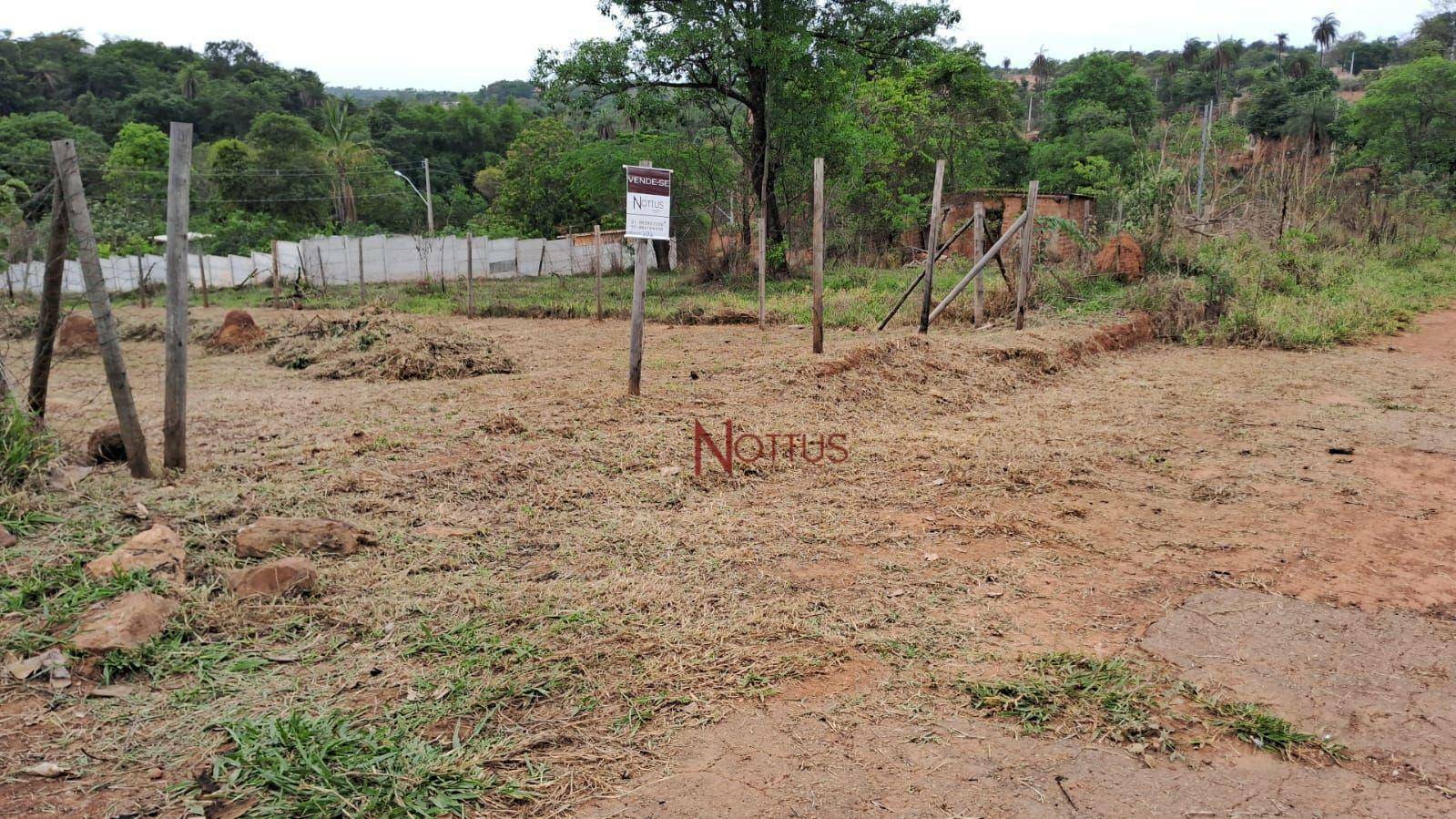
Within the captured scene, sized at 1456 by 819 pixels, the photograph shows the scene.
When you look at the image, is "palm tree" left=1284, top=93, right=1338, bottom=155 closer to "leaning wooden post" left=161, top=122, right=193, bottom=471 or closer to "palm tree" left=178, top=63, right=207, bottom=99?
"leaning wooden post" left=161, top=122, right=193, bottom=471

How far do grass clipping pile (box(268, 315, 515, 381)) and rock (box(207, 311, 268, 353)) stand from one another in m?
1.01

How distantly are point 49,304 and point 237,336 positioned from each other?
7.63 metres

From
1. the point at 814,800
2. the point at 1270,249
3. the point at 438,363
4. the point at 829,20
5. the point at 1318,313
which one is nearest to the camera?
the point at 814,800

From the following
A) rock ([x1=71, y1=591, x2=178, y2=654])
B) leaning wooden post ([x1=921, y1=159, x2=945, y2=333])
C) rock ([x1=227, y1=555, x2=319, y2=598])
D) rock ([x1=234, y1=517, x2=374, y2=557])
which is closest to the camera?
rock ([x1=71, y1=591, x2=178, y2=654])

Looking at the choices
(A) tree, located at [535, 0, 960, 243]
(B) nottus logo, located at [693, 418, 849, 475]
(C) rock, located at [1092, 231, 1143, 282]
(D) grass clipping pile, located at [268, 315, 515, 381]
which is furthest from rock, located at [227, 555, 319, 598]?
(A) tree, located at [535, 0, 960, 243]

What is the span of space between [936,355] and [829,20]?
42.7 ft

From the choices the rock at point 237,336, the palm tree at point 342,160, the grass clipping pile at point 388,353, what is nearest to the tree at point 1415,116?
the grass clipping pile at point 388,353

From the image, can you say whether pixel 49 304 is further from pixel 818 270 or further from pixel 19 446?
pixel 818 270

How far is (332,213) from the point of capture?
4406cm

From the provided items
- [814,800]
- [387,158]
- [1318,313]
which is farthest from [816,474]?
[387,158]

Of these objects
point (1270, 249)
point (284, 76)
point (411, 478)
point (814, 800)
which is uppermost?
point (284, 76)

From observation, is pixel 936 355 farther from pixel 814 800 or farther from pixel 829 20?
pixel 829 20

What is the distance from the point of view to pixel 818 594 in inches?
134

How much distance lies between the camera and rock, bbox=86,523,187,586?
3201 millimetres
